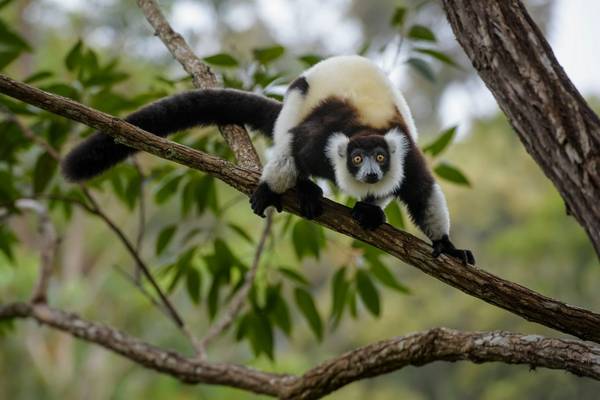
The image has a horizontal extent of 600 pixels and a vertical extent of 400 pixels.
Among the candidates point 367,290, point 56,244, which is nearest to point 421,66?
point 367,290

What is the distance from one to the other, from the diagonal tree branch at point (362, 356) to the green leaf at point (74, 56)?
1291mm

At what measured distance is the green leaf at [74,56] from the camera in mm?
3531

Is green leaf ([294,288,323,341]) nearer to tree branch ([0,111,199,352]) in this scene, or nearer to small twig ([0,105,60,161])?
tree branch ([0,111,199,352])

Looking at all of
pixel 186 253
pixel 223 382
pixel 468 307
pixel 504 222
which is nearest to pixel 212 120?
pixel 186 253

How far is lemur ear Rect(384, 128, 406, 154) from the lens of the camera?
298 cm

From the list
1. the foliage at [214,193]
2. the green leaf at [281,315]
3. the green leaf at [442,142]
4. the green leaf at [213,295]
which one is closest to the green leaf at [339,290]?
the foliage at [214,193]

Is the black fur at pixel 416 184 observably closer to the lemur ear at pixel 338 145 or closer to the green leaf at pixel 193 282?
the lemur ear at pixel 338 145

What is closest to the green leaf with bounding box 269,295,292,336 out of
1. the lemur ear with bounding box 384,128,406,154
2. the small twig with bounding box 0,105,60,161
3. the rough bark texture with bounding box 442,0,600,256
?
the lemur ear with bounding box 384,128,406,154

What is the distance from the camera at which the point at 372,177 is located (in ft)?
9.77

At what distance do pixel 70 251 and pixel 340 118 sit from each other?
9159 mm

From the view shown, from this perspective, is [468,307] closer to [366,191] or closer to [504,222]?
[504,222]

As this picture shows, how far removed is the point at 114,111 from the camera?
3.71 m

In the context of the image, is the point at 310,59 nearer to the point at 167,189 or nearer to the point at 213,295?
the point at 167,189

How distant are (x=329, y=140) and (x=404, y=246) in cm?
73
